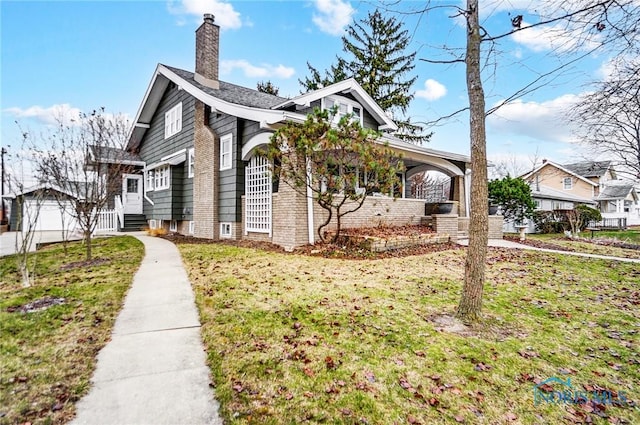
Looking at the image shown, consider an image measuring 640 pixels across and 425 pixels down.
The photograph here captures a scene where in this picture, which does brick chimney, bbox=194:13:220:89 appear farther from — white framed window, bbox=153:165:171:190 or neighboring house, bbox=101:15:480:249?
white framed window, bbox=153:165:171:190

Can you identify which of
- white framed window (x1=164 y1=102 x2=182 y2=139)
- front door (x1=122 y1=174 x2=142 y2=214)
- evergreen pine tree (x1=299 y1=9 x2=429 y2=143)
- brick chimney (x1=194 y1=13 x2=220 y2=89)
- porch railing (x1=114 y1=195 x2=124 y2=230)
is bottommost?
porch railing (x1=114 y1=195 x2=124 y2=230)

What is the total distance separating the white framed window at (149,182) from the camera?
1786 cm

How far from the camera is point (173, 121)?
16234 millimetres

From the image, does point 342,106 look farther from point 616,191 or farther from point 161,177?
point 616,191

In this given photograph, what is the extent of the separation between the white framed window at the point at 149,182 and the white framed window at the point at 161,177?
1.12 ft

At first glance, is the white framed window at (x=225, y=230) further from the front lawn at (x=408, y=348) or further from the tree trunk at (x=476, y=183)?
the tree trunk at (x=476, y=183)

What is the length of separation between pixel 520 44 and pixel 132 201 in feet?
63.6

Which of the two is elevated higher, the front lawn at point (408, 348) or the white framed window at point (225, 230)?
the white framed window at point (225, 230)

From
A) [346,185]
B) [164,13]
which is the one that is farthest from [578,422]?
[164,13]

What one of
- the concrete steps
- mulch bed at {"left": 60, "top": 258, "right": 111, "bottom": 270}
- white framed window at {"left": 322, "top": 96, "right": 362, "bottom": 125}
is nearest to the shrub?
white framed window at {"left": 322, "top": 96, "right": 362, "bottom": 125}

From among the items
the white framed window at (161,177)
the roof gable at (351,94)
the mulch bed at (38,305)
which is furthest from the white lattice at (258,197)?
the mulch bed at (38,305)

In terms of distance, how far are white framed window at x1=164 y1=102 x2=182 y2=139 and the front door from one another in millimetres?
3630

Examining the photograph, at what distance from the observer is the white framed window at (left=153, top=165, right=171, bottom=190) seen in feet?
51.8

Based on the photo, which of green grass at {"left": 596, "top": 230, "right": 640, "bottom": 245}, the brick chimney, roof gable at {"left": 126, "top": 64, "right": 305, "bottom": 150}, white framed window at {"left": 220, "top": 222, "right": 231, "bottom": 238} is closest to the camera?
roof gable at {"left": 126, "top": 64, "right": 305, "bottom": 150}
